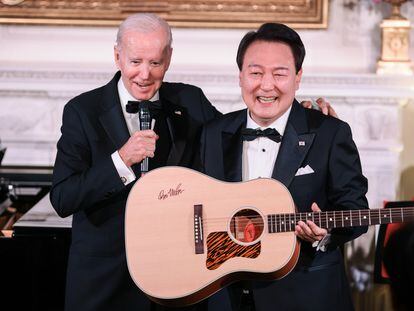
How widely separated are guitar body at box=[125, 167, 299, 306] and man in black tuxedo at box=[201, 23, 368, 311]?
0.08 metres

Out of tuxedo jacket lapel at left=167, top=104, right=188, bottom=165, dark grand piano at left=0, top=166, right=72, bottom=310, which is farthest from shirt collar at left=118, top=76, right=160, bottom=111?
dark grand piano at left=0, top=166, right=72, bottom=310

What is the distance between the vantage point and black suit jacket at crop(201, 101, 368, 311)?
2.83m

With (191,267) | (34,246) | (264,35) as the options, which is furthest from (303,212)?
(34,246)

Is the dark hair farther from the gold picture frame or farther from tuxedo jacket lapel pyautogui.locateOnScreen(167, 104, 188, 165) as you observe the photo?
the gold picture frame

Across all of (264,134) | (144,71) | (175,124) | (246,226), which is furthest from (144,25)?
(246,226)

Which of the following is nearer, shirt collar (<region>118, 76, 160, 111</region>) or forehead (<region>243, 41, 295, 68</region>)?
forehead (<region>243, 41, 295, 68</region>)

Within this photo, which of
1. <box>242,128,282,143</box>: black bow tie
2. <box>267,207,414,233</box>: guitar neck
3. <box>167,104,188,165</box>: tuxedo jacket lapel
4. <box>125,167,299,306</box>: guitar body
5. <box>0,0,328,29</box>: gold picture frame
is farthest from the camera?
<box>0,0,328,29</box>: gold picture frame

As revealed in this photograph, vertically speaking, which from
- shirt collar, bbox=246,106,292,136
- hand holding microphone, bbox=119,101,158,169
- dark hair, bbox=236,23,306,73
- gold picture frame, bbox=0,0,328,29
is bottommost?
hand holding microphone, bbox=119,101,158,169

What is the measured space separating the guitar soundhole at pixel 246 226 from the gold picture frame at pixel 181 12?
263 cm

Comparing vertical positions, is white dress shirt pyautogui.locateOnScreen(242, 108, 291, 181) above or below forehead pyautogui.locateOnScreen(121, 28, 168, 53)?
below

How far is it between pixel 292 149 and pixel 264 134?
0.11 metres

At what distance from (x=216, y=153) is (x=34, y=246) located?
4.66 ft

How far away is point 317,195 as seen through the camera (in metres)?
2.86

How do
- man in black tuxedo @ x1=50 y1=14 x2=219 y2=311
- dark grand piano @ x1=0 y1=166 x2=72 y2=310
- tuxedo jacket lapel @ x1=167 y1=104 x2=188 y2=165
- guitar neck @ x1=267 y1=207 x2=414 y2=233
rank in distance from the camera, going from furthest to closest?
dark grand piano @ x1=0 y1=166 x2=72 y2=310 < tuxedo jacket lapel @ x1=167 y1=104 x2=188 y2=165 < man in black tuxedo @ x1=50 y1=14 x2=219 y2=311 < guitar neck @ x1=267 y1=207 x2=414 y2=233
